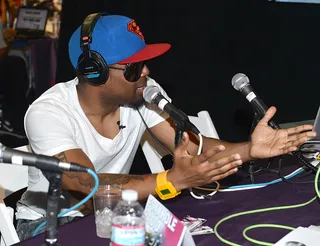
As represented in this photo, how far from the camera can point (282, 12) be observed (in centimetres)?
366

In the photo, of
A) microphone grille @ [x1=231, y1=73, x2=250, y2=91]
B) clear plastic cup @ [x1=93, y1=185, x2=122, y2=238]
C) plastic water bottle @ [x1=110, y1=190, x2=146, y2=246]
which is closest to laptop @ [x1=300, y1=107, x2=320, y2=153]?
microphone grille @ [x1=231, y1=73, x2=250, y2=91]

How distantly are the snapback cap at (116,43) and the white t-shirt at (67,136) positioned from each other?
0.16 metres

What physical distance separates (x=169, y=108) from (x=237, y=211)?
37 cm

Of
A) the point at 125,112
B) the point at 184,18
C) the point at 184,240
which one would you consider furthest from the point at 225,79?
the point at 184,240

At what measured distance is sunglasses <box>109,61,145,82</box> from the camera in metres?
2.03

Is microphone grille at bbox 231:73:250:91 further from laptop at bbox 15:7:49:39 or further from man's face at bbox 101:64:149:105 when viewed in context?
laptop at bbox 15:7:49:39

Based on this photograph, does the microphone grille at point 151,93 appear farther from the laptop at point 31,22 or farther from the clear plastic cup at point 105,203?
the laptop at point 31,22

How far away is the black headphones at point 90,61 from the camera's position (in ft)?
6.32

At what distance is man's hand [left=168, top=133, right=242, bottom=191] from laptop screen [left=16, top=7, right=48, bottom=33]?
4847 millimetres

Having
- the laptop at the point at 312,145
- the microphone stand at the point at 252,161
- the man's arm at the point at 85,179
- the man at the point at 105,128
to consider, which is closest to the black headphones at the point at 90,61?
the man at the point at 105,128

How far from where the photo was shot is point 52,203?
1238 millimetres

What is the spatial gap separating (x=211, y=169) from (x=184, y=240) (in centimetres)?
30

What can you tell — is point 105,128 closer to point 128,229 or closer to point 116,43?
point 116,43

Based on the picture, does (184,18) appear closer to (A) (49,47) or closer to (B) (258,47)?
(B) (258,47)
